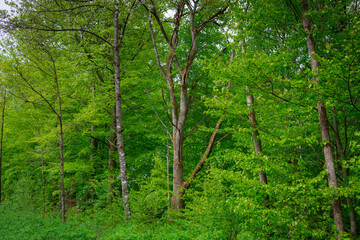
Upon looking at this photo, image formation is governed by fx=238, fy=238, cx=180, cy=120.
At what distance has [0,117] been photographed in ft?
57.9

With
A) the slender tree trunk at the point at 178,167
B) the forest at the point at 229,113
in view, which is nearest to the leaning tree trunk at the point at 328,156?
the forest at the point at 229,113

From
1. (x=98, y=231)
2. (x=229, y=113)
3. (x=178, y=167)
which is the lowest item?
(x=98, y=231)

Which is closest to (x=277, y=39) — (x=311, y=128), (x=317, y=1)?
(x=317, y=1)

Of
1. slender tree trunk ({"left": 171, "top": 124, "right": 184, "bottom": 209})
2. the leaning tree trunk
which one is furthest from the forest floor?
the leaning tree trunk

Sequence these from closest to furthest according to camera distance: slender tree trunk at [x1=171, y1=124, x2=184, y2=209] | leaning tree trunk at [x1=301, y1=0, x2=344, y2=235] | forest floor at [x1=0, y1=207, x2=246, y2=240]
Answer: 1. forest floor at [x1=0, y1=207, x2=246, y2=240]
2. leaning tree trunk at [x1=301, y1=0, x2=344, y2=235]
3. slender tree trunk at [x1=171, y1=124, x2=184, y2=209]

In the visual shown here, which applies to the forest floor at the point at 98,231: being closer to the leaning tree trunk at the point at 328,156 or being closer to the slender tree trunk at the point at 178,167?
the slender tree trunk at the point at 178,167

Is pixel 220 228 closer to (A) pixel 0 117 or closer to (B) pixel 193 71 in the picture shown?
(B) pixel 193 71

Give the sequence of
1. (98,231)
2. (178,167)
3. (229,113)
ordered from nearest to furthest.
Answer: (98,231), (229,113), (178,167)

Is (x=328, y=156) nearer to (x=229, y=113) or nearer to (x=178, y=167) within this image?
(x=229, y=113)

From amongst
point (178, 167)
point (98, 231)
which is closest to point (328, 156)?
point (178, 167)

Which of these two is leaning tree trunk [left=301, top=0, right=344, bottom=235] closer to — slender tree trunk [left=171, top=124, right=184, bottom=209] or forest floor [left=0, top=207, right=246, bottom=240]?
forest floor [left=0, top=207, right=246, bottom=240]

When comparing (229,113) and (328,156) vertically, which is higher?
(229,113)

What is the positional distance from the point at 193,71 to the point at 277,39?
4.60 m

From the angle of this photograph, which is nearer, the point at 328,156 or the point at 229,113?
the point at 328,156
